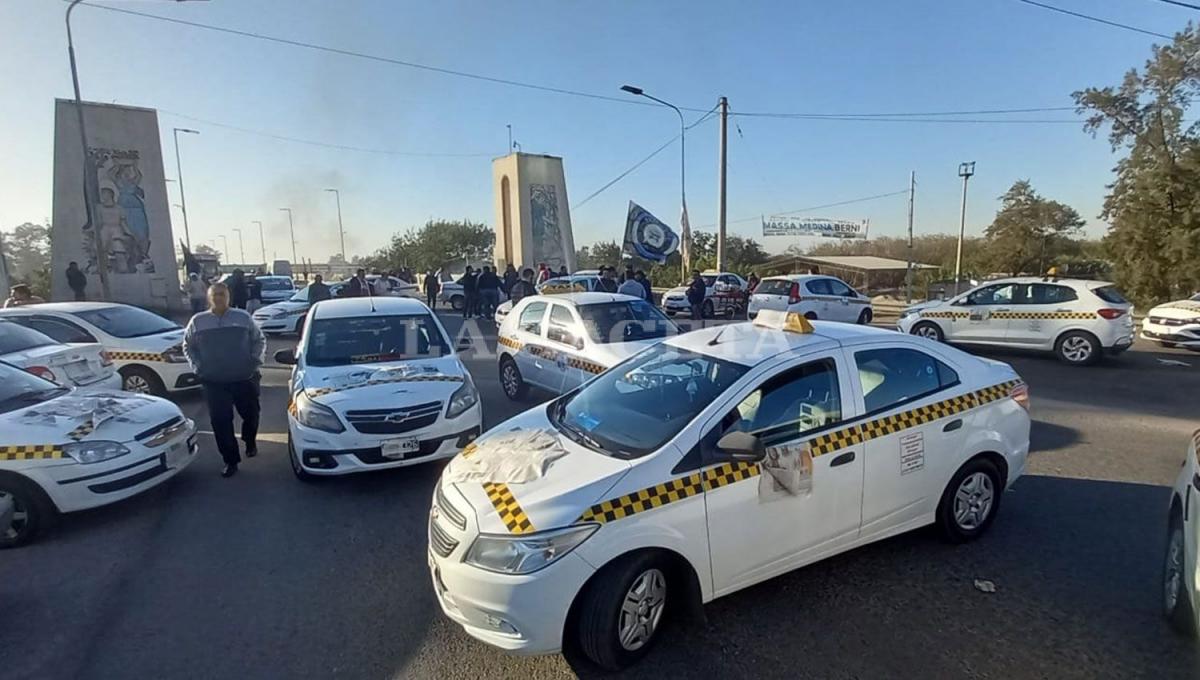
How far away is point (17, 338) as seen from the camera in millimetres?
6613

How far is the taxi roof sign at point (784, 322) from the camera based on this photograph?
367cm

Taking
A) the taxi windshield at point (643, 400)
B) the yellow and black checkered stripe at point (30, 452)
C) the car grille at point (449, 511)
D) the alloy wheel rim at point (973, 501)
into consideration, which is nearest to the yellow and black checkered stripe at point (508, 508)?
the car grille at point (449, 511)

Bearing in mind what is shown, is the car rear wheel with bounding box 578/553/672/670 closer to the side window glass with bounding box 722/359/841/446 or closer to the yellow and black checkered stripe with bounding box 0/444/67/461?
the side window glass with bounding box 722/359/841/446

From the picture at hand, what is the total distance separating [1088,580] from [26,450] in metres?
6.94

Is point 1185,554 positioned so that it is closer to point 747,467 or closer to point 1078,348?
point 747,467

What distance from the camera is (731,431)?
2920 mm

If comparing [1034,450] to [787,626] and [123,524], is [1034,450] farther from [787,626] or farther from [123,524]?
[123,524]

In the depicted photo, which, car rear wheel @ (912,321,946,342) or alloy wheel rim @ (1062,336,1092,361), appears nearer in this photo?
alloy wheel rim @ (1062,336,1092,361)

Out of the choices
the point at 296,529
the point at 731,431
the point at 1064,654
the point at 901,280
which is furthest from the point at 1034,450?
the point at 901,280

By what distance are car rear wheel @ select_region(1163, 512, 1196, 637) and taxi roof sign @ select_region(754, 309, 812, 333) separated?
1.99 metres

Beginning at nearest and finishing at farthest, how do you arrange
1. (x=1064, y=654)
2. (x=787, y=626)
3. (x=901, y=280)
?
1. (x=1064, y=654)
2. (x=787, y=626)
3. (x=901, y=280)

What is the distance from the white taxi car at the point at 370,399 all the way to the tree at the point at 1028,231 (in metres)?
52.3

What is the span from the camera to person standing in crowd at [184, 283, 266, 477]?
17.2 ft

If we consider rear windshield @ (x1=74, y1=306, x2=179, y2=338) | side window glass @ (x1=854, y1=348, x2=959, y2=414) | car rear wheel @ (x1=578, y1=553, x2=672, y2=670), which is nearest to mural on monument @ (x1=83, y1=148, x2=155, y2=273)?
rear windshield @ (x1=74, y1=306, x2=179, y2=338)
